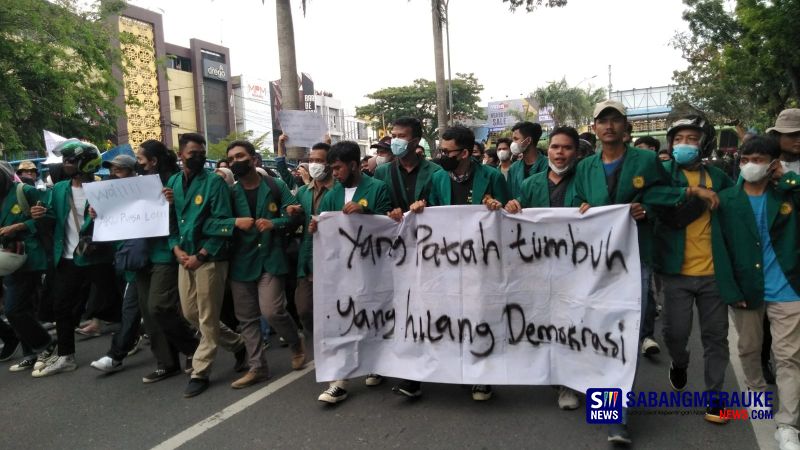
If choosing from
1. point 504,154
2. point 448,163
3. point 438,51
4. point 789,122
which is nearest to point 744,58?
point 438,51

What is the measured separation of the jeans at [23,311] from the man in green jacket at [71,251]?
186 mm

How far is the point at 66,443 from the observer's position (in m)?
3.70

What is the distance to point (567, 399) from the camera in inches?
150

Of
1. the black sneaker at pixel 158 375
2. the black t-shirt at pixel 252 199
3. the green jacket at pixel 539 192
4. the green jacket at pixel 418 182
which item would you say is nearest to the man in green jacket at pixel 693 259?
the green jacket at pixel 539 192

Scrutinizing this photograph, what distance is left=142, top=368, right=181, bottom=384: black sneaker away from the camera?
479 centimetres

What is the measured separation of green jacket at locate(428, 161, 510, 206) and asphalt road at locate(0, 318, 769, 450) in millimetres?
1350

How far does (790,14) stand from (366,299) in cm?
1210

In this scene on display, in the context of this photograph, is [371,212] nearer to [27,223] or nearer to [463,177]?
[463,177]

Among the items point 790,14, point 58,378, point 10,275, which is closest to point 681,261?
point 58,378

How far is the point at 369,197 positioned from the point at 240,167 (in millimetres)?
1057

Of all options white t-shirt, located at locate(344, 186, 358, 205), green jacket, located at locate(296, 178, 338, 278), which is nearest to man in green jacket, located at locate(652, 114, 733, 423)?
white t-shirt, located at locate(344, 186, 358, 205)

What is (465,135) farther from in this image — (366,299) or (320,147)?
(320,147)

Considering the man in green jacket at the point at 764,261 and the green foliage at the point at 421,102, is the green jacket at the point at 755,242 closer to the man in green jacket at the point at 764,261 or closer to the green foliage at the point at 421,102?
the man in green jacket at the point at 764,261

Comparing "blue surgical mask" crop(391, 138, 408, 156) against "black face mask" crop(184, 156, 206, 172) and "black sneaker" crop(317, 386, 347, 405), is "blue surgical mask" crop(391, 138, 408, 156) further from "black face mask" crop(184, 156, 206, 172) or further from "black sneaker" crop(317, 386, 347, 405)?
"black sneaker" crop(317, 386, 347, 405)
